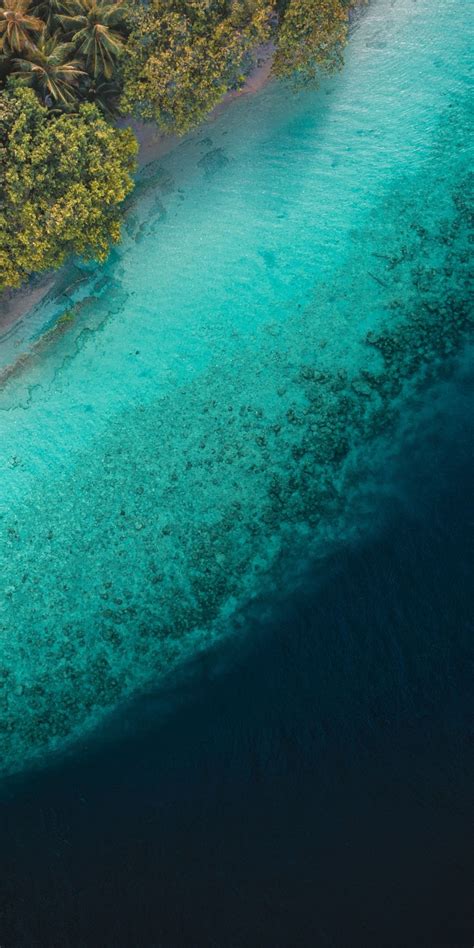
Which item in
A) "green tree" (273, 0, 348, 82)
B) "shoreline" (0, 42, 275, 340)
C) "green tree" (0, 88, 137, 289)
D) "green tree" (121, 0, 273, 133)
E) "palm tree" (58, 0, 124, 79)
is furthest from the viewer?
"shoreline" (0, 42, 275, 340)

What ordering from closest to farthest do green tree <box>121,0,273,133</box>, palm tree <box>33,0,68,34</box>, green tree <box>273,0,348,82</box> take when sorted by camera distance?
palm tree <box>33,0,68,34</box>, green tree <box>121,0,273,133</box>, green tree <box>273,0,348,82</box>

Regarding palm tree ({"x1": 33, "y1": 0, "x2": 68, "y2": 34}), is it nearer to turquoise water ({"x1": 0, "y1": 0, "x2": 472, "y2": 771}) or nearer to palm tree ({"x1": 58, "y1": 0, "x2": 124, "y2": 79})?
palm tree ({"x1": 58, "y1": 0, "x2": 124, "y2": 79})

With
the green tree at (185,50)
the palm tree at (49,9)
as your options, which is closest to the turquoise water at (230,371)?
the green tree at (185,50)

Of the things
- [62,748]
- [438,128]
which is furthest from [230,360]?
[62,748]

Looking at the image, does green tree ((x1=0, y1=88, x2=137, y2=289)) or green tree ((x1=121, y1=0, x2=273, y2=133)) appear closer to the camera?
green tree ((x1=0, y1=88, x2=137, y2=289))

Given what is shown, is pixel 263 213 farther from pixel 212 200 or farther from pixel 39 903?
pixel 39 903

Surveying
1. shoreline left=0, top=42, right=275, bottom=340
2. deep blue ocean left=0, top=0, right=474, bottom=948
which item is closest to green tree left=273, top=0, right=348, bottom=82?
shoreline left=0, top=42, right=275, bottom=340
